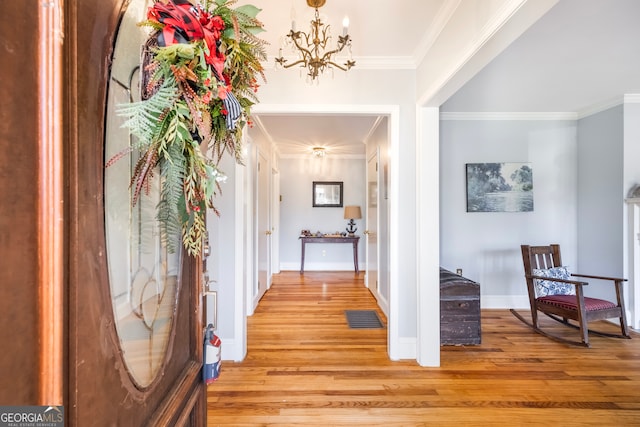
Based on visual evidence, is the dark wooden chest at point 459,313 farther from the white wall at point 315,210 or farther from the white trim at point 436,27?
the white wall at point 315,210

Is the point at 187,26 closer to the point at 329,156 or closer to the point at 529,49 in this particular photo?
the point at 529,49

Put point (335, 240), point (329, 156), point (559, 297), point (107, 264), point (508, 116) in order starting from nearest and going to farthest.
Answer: point (107, 264) → point (559, 297) → point (508, 116) → point (335, 240) → point (329, 156)

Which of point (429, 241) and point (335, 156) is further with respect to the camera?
point (335, 156)

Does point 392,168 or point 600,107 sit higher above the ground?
point 600,107

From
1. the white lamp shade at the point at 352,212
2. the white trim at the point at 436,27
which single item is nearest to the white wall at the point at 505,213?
the white trim at the point at 436,27

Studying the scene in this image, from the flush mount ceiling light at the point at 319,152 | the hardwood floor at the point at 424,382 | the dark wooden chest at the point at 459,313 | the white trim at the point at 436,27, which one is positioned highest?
the white trim at the point at 436,27

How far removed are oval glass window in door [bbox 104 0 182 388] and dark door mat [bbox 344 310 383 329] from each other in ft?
9.17

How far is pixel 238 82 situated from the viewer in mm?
788

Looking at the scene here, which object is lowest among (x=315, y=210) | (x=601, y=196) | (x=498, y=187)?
(x=315, y=210)

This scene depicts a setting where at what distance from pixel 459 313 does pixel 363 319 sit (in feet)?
3.62

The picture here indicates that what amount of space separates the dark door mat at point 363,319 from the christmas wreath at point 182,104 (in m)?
2.90

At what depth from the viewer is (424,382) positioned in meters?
2.22

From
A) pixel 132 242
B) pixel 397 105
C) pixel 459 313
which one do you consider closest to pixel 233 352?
pixel 459 313

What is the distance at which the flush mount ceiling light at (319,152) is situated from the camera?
5.41 metres
